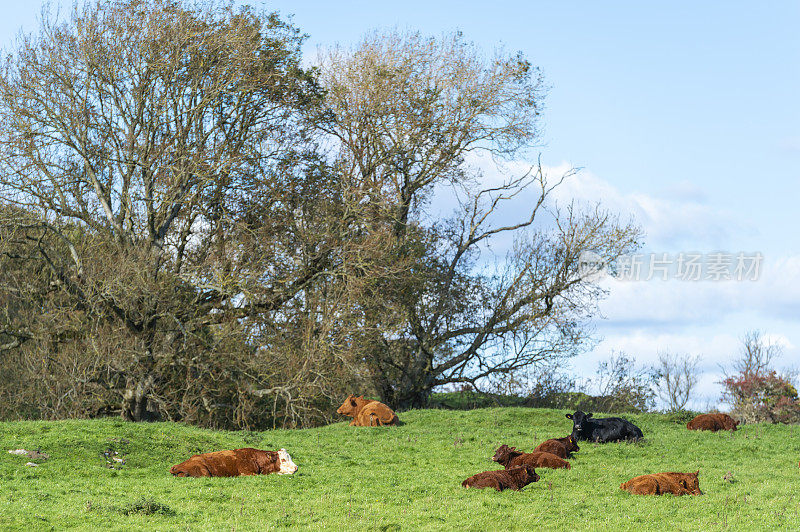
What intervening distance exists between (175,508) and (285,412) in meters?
15.6

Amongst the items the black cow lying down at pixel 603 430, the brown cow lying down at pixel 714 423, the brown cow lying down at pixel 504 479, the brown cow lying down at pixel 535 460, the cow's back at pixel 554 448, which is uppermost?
the brown cow lying down at pixel 714 423

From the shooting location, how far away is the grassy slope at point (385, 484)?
33.8 feet

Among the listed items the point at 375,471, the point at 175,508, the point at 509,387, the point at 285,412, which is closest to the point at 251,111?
the point at 285,412

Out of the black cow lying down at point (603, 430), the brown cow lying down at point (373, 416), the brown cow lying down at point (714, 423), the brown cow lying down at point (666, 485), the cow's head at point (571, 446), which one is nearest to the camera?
the brown cow lying down at point (666, 485)

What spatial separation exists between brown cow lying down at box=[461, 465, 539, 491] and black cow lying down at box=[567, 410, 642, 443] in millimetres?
5668

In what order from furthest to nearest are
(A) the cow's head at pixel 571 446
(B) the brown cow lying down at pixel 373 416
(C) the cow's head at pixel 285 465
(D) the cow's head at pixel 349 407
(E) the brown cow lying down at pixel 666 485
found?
(D) the cow's head at pixel 349 407 < (B) the brown cow lying down at pixel 373 416 < (A) the cow's head at pixel 571 446 < (C) the cow's head at pixel 285 465 < (E) the brown cow lying down at pixel 666 485

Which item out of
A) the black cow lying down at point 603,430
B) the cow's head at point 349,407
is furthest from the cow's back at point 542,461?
the cow's head at point 349,407

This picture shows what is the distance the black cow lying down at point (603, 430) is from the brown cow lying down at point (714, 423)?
343 centimetres

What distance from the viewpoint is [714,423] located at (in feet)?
67.2

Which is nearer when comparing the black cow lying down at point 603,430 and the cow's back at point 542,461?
the cow's back at point 542,461

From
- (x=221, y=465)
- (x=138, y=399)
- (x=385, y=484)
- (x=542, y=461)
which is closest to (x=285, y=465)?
(x=221, y=465)

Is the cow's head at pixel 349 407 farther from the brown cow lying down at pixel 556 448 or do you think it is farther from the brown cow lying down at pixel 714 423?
the brown cow lying down at pixel 714 423

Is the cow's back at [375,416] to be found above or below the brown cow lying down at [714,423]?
below

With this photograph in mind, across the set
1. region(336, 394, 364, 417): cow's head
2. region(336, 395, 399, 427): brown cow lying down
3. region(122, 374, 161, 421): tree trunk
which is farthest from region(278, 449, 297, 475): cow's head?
region(122, 374, 161, 421): tree trunk
